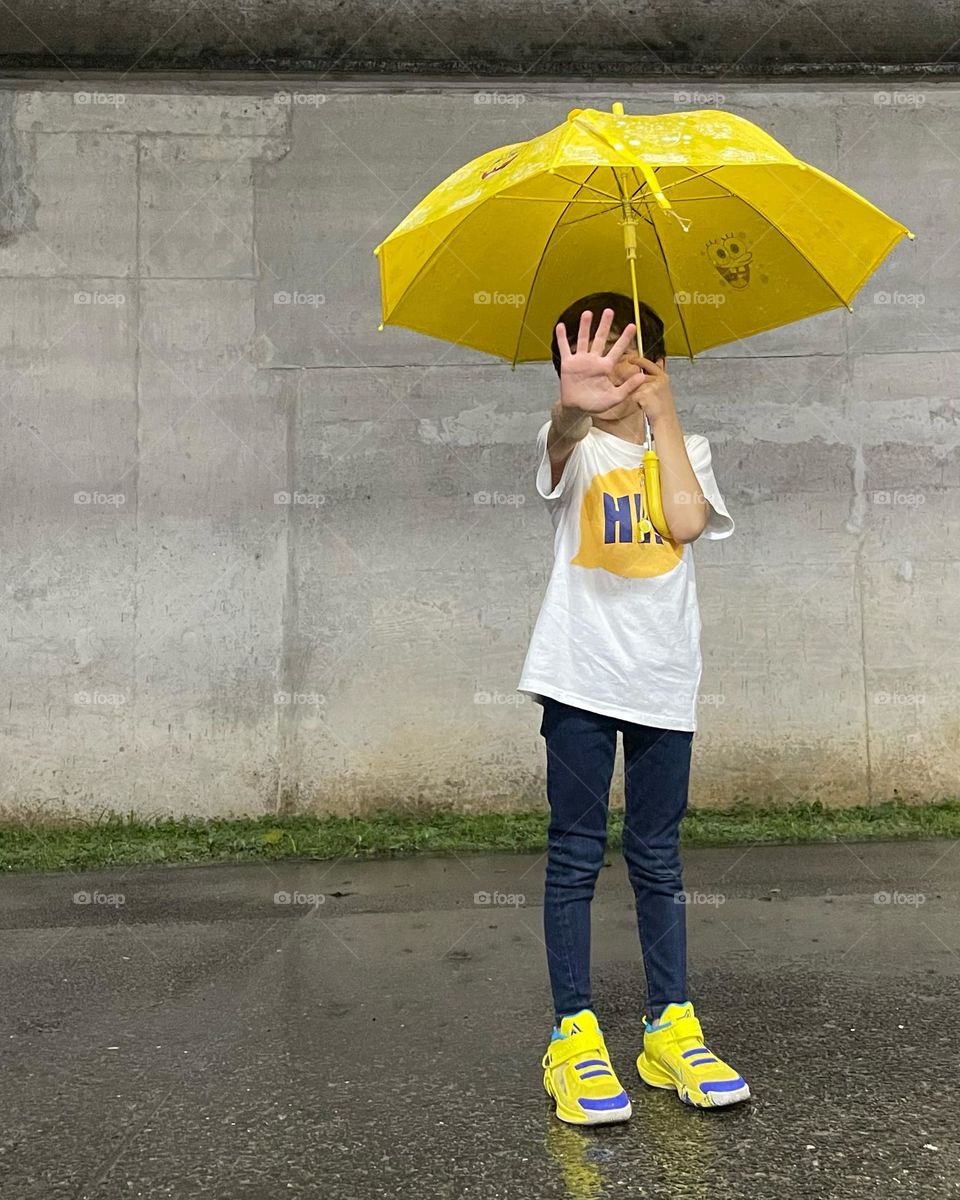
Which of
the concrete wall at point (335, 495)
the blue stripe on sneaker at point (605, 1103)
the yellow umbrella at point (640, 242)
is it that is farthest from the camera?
the concrete wall at point (335, 495)

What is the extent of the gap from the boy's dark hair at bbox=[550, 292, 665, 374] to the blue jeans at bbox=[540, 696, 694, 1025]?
33.8 inches

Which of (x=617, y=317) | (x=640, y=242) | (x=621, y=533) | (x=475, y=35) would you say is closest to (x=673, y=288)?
(x=640, y=242)

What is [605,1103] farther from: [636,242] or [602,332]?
[636,242]

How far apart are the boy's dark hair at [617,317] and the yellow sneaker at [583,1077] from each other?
1.50m

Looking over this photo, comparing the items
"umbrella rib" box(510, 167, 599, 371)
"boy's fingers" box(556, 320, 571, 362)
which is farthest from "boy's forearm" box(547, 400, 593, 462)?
"umbrella rib" box(510, 167, 599, 371)

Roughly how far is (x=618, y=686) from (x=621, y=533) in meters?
0.35

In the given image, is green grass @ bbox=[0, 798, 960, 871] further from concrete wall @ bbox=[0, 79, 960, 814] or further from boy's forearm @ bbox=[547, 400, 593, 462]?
boy's forearm @ bbox=[547, 400, 593, 462]

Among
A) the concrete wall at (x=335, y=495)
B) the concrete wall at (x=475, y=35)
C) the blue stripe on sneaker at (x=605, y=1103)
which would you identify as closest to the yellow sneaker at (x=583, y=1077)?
the blue stripe on sneaker at (x=605, y=1103)

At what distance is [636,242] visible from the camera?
287 cm

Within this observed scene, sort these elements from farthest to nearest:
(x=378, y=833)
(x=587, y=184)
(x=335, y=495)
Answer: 1. (x=335, y=495)
2. (x=378, y=833)
3. (x=587, y=184)

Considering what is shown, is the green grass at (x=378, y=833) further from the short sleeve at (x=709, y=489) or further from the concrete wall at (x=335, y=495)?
the short sleeve at (x=709, y=489)

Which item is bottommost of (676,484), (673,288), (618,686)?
(618,686)

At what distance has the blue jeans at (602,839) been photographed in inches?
105

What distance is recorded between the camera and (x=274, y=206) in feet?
19.6
